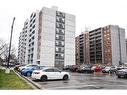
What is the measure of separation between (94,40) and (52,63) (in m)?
53.8

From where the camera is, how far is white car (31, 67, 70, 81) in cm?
1828

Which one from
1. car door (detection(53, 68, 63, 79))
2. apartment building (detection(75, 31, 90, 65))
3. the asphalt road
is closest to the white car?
car door (detection(53, 68, 63, 79))

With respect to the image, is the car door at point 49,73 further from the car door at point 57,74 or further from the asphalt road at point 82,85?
the asphalt road at point 82,85

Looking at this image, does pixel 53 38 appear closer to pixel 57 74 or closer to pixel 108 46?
pixel 108 46

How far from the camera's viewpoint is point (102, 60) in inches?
4247

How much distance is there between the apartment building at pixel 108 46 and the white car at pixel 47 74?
84.6 meters

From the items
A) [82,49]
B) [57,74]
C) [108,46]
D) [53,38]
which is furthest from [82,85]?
[82,49]

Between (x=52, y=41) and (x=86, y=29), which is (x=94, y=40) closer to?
(x=86, y=29)

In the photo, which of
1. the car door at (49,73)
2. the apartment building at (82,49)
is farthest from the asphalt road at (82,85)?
the apartment building at (82,49)

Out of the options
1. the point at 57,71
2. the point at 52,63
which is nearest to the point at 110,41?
the point at 52,63

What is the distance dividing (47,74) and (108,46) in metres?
91.4

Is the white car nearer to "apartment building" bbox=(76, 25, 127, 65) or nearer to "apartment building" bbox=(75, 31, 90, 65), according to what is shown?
"apartment building" bbox=(76, 25, 127, 65)

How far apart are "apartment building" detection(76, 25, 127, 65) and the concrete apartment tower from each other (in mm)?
36249
